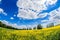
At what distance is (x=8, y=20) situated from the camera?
15.0 feet

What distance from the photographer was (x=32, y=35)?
444cm

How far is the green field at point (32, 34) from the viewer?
4.42 m

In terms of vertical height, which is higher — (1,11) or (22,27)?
(1,11)

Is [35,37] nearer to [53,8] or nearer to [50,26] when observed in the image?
[50,26]

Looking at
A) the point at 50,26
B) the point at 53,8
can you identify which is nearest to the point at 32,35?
Result: the point at 50,26

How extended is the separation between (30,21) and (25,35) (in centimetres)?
30

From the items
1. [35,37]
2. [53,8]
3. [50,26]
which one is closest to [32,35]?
[35,37]

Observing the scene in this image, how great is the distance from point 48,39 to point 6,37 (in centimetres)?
78

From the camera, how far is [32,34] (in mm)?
4449

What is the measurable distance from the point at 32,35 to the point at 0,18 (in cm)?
70

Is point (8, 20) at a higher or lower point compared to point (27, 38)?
higher

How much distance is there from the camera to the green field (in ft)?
14.5

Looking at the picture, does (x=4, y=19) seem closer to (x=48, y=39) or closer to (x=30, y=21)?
(x=30, y=21)

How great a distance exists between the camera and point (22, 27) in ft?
14.9
